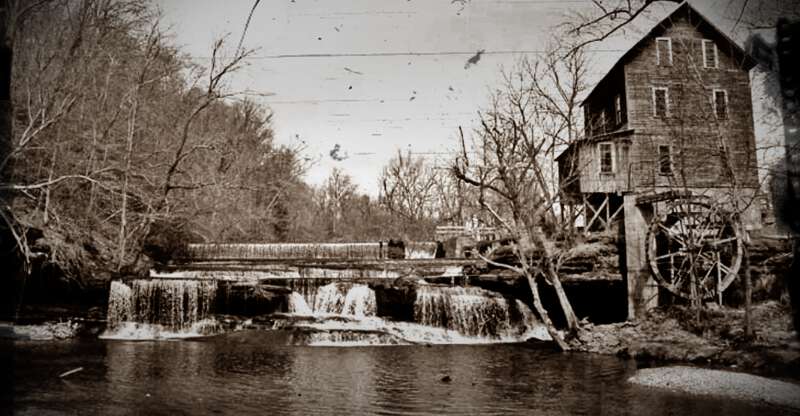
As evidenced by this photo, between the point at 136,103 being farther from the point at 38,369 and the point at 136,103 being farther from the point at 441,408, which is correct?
the point at 441,408

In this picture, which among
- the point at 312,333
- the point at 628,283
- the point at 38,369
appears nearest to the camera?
the point at 38,369

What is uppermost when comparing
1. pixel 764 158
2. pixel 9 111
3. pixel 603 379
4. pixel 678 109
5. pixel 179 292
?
pixel 678 109

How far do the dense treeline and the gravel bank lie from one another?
26.2 ft

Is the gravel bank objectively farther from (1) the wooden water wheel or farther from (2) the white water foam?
(2) the white water foam

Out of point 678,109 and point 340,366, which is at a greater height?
point 678,109

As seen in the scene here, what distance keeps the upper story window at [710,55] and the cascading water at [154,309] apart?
40.6ft

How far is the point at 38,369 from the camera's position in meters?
7.09

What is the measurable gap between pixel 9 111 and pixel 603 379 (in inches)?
342

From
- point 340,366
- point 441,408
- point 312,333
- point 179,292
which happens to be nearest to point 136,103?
point 179,292

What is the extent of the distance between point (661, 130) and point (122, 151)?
1385 centimetres

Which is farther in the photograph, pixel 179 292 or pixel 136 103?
pixel 136 103

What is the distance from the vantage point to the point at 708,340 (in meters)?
9.64

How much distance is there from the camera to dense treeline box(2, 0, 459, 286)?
8719 millimetres

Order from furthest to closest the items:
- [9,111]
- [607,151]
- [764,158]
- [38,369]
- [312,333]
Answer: [607,151] → [312,333] → [764,158] → [9,111] → [38,369]
